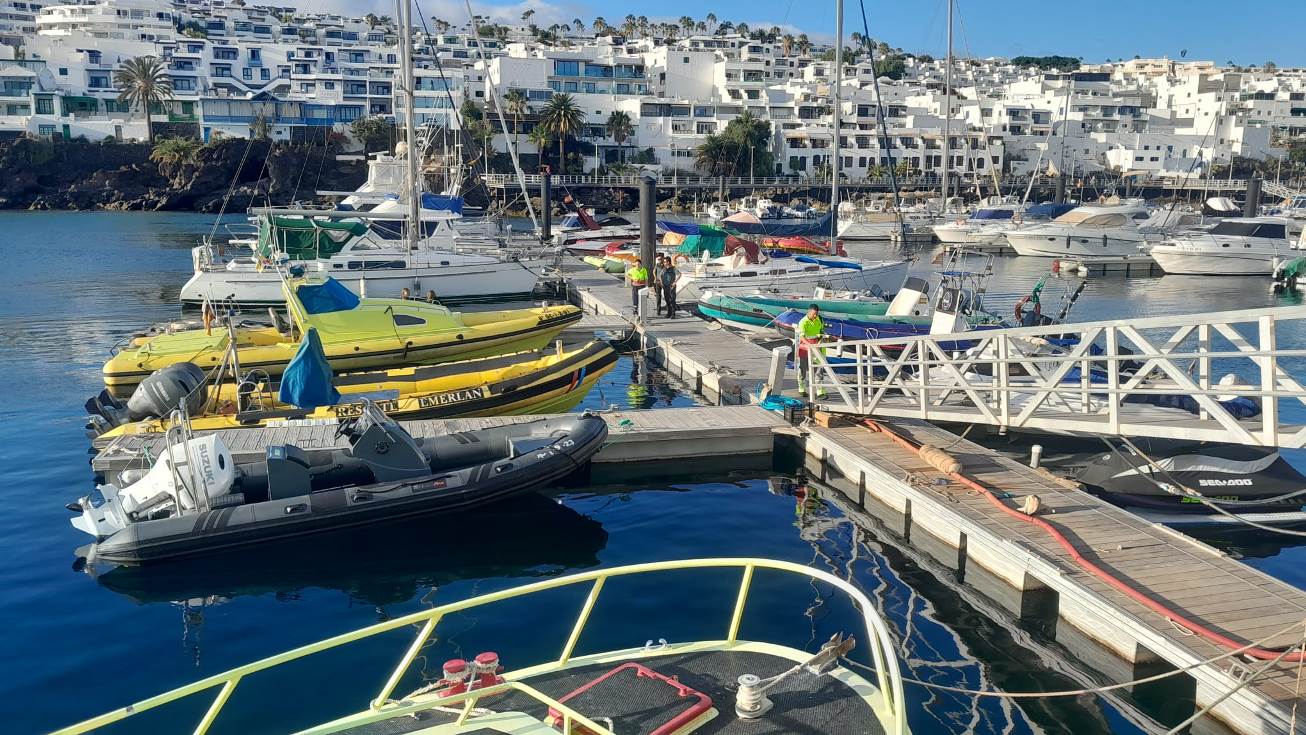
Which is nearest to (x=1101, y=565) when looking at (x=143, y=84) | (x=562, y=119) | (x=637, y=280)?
(x=637, y=280)

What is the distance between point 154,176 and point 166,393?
86514 mm

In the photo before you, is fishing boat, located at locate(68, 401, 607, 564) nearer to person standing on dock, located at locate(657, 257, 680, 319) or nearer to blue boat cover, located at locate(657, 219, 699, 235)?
person standing on dock, located at locate(657, 257, 680, 319)

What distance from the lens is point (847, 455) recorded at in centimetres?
1425

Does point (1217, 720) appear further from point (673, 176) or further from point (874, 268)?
point (673, 176)

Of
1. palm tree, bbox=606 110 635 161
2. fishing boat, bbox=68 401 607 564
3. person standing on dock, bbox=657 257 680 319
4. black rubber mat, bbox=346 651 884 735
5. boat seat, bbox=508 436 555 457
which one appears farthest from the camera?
palm tree, bbox=606 110 635 161

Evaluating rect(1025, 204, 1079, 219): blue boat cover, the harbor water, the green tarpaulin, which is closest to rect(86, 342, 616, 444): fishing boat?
the harbor water

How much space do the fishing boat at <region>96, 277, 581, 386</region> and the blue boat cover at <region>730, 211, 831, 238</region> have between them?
2670cm

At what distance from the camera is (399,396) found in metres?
16.4

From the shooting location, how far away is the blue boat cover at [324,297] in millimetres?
18703

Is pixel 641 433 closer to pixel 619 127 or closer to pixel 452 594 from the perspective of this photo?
pixel 452 594

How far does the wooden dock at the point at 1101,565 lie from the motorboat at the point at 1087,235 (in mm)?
41022

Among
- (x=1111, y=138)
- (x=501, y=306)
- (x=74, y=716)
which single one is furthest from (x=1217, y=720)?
(x=1111, y=138)

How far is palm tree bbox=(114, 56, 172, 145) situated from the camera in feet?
320

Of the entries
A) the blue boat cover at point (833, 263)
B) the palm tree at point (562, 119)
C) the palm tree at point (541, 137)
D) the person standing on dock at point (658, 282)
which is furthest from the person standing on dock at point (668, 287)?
the palm tree at point (541, 137)
